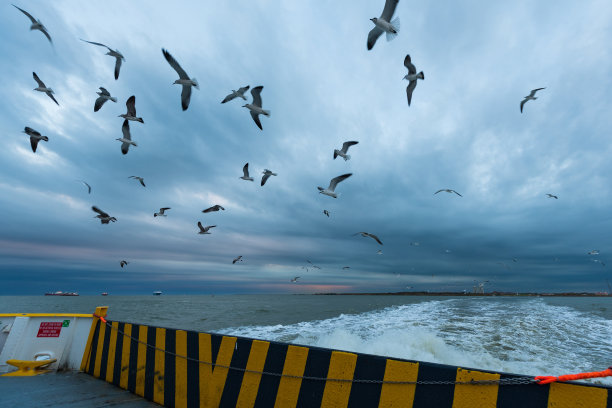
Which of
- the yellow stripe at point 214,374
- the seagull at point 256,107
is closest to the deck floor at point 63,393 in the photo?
the yellow stripe at point 214,374

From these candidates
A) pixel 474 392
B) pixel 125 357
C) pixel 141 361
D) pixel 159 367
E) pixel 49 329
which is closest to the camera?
pixel 474 392

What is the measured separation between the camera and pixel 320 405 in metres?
3.06

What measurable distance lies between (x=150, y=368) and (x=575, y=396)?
4.78 metres

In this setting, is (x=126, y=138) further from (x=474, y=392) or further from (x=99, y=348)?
(x=474, y=392)

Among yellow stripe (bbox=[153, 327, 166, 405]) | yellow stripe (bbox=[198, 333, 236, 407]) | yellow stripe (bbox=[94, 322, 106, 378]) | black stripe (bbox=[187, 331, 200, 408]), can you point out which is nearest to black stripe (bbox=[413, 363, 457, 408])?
yellow stripe (bbox=[198, 333, 236, 407])

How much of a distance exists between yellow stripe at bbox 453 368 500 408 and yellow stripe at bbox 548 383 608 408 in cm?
33

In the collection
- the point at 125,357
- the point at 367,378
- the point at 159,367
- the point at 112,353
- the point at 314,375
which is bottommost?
the point at 112,353

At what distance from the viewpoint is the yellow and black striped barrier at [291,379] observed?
2.34 m

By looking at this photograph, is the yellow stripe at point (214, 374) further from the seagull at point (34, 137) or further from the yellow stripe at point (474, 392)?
the seagull at point (34, 137)

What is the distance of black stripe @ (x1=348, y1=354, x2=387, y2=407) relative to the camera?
9.25 feet

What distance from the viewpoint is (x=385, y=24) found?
8.70m

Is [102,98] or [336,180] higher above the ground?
[102,98]

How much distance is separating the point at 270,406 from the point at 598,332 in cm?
1731

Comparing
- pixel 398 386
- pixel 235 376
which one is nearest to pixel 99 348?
pixel 235 376
